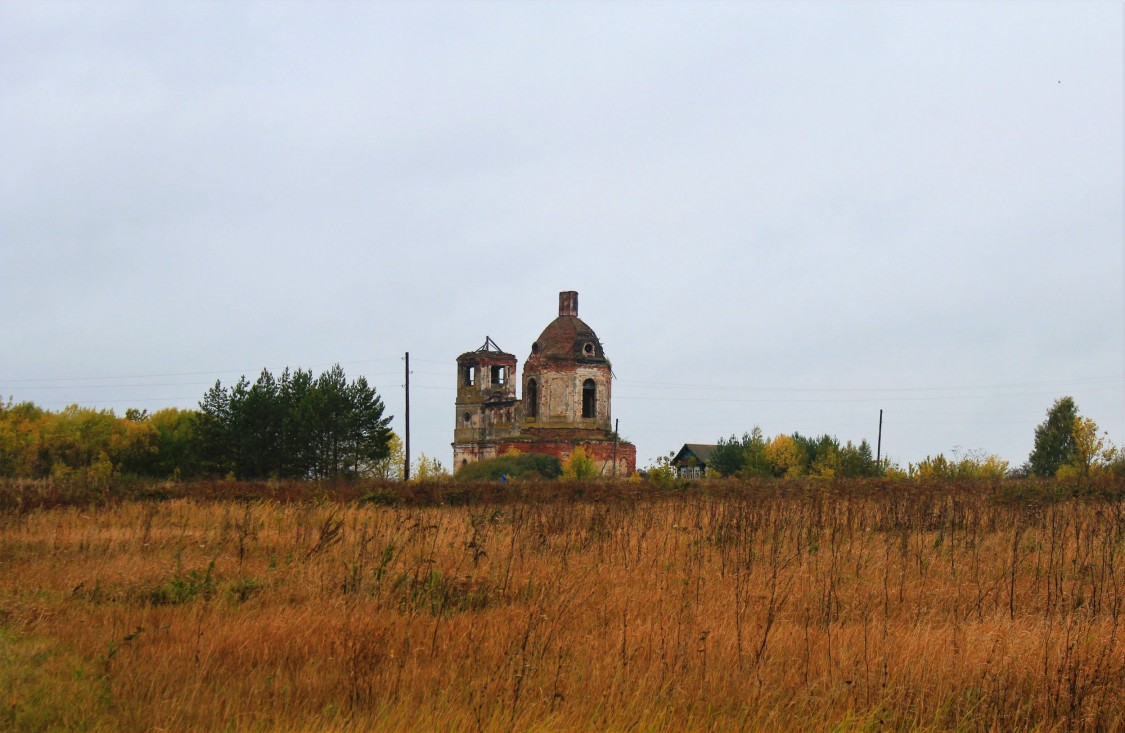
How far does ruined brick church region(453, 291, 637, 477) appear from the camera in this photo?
5372cm

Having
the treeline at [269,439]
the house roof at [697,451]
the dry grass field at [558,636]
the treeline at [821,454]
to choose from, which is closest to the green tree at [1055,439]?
the treeline at [821,454]

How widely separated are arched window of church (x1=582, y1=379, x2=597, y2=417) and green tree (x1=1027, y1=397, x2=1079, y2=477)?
2903 centimetres

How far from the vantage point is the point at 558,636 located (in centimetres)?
665

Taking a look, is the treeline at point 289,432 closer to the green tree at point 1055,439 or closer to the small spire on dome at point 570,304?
the small spire on dome at point 570,304

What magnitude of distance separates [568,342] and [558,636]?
4857 centimetres

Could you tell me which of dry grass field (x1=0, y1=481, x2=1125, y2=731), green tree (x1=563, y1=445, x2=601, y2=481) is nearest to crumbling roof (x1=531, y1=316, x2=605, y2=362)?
green tree (x1=563, y1=445, x2=601, y2=481)

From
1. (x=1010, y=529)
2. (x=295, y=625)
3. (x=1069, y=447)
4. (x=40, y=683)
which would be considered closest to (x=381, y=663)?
(x=295, y=625)

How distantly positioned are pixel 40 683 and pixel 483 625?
104 inches

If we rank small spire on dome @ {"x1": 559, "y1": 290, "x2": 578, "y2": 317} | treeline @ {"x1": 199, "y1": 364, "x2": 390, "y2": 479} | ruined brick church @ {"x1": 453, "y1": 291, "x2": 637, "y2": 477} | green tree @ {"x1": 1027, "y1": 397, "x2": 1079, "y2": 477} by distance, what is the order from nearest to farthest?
treeline @ {"x1": 199, "y1": 364, "x2": 390, "y2": 479}
ruined brick church @ {"x1": 453, "y1": 291, "x2": 637, "y2": 477}
small spire on dome @ {"x1": 559, "y1": 290, "x2": 578, "y2": 317}
green tree @ {"x1": 1027, "y1": 397, "x2": 1079, "y2": 477}

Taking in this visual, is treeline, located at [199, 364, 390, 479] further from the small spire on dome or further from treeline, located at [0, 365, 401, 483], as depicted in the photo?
the small spire on dome

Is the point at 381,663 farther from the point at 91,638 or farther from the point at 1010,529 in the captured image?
the point at 1010,529

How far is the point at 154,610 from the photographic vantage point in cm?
728

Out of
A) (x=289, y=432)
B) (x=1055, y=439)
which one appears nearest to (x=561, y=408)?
(x=289, y=432)

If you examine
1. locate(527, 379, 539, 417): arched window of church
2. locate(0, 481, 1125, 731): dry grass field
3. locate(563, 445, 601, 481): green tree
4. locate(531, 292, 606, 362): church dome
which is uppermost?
locate(531, 292, 606, 362): church dome
